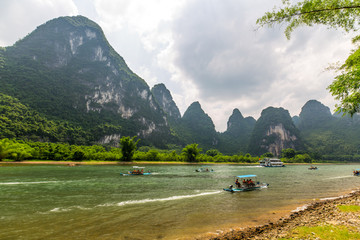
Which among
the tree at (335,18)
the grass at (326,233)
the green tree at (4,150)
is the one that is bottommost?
the grass at (326,233)

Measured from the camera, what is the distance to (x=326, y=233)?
27.3ft

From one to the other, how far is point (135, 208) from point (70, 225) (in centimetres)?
556

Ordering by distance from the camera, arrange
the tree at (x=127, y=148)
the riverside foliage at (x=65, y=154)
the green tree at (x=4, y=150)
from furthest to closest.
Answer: the tree at (x=127, y=148), the riverside foliage at (x=65, y=154), the green tree at (x=4, y=150)

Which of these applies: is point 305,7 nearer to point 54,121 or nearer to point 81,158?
point 81,158

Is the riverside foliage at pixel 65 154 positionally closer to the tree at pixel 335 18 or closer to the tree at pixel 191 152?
the tree at pixel 191 152

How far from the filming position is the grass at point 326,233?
7891 mm

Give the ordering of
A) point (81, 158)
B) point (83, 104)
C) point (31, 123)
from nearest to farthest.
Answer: point (81, 158) < point (31, 123) < point (83, 104)

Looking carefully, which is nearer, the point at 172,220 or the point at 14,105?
the point at 172,220

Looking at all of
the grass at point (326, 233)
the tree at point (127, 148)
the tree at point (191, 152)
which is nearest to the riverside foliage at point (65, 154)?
the tree at point (191, 152)

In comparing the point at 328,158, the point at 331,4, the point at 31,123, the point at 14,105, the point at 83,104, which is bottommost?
the point at 328,158

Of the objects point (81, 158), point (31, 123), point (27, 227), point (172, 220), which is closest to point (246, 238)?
point (172, 220)

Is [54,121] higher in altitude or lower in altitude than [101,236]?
higher

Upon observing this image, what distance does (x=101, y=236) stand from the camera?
10.4 metres

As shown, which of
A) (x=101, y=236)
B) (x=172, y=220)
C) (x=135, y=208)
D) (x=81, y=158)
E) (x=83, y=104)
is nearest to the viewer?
(x=101, y=236)
